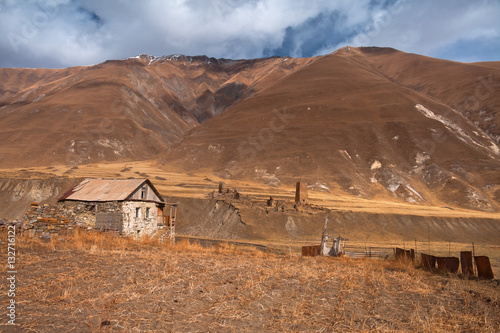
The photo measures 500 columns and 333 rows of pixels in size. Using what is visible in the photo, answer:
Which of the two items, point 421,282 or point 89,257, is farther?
point 89,257

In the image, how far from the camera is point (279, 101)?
5354 inches

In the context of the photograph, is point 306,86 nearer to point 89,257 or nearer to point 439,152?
point 439,152

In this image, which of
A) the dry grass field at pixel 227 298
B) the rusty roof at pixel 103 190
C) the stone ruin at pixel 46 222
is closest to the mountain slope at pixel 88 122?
the rusty roof at pixel 103 190

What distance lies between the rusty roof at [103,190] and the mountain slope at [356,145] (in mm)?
59888

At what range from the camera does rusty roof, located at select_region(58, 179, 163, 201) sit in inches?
1170

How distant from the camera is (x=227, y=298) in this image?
9.24m

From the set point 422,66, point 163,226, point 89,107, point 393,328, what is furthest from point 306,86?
point 393,328

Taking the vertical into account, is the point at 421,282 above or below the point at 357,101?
below

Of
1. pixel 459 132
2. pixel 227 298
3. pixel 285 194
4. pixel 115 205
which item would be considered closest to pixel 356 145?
pixel 459 132

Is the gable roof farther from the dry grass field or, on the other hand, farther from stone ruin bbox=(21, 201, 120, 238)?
the dry grass field

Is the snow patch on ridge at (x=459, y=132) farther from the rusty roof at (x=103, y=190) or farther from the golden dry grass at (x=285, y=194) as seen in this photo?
the rusty roof at (x=103, y=190)

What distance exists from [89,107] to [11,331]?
524 feet

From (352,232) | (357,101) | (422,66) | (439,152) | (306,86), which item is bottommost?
(352,232)

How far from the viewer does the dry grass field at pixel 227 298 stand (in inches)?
286
